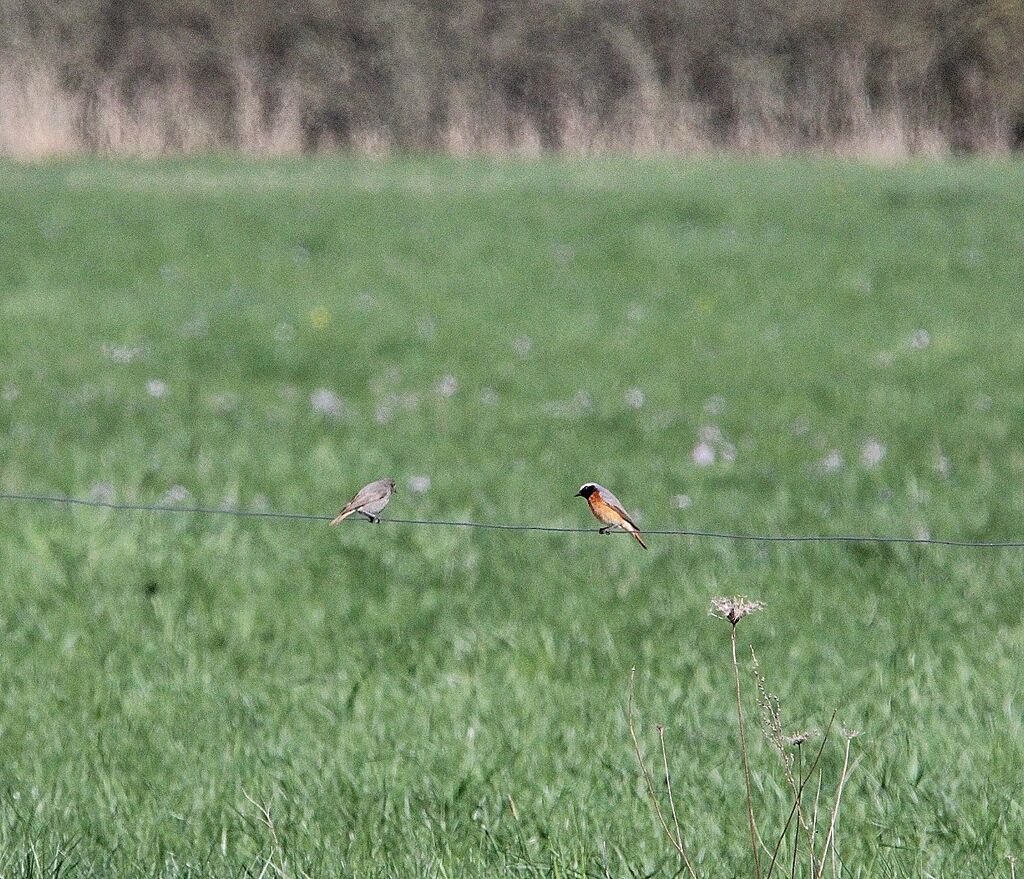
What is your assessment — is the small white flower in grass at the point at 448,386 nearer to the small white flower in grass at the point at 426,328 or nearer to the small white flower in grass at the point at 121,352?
the small white flower in grass at the point at 426,328

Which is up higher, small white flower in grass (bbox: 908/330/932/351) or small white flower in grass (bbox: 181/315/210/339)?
small white flower in grass (bbox: 181/315/210/339)

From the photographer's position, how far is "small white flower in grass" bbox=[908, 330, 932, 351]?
10.4 m

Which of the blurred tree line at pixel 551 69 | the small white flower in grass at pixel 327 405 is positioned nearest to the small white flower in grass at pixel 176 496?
the small white flower in grass at pixel 327 405

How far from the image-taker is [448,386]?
874cm

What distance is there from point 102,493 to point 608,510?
3486 mm

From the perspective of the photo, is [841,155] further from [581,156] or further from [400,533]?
[400,533]

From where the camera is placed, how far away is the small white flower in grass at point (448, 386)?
28.8 ft

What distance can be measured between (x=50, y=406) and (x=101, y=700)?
409cm

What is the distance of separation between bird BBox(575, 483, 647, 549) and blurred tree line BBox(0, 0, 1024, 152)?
764 inches

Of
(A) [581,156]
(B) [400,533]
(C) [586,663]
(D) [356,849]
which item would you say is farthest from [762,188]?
(D) [356,849]

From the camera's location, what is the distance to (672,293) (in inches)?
493

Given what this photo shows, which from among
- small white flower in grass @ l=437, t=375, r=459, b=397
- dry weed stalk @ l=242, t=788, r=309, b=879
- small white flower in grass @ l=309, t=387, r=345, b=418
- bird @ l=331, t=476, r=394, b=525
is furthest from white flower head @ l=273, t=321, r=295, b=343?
bird @ l=331, t=476, r=394, b=525

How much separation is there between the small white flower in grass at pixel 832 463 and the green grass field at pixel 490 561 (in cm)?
4

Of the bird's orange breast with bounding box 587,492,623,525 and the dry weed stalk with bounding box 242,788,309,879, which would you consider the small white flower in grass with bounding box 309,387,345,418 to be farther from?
the bird's orange breast with bounding box 587,492,623,525
